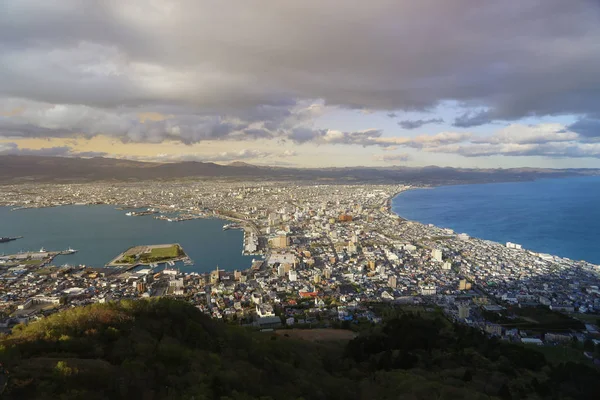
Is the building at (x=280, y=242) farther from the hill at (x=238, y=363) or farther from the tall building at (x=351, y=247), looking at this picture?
the hill at (x=238, y=363)

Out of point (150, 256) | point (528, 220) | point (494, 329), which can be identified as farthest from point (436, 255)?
point (528, 220)

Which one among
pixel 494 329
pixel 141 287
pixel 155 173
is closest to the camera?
pixel 494 329

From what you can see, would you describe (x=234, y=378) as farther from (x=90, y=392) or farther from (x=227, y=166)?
(x=227, y=166)

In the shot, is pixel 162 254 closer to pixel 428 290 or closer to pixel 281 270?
pixel 281 270

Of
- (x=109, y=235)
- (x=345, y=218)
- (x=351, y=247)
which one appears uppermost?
(x=345, y=218)

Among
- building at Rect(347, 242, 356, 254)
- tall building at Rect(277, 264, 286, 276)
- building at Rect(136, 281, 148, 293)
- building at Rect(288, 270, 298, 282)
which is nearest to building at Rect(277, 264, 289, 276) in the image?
tall building at Rect(277, 264, 286, 276)

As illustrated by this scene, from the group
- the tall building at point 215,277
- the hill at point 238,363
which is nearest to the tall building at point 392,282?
the hill at point 238,363

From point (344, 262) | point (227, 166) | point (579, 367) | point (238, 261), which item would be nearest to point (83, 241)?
point (238, 261)

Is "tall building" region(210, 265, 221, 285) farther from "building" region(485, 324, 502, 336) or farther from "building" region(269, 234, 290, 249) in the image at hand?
"building" region(485, 324, 502, 336)
